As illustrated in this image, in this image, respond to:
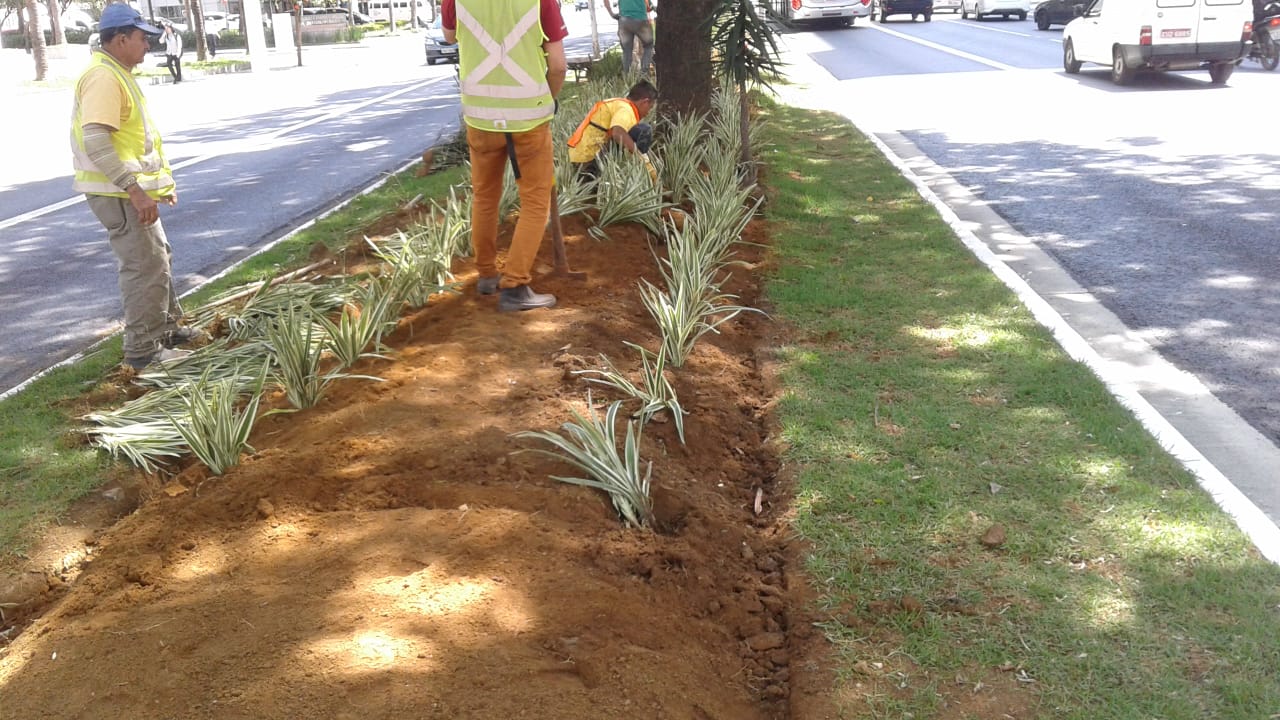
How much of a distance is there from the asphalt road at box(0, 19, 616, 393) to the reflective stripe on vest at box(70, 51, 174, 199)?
148 centimetres

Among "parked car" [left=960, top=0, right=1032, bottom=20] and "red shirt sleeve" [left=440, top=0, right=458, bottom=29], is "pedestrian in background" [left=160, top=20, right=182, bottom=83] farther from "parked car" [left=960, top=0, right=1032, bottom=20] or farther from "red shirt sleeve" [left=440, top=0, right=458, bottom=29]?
"parked car" [left=960, top=0, right=1032, bottom=20]

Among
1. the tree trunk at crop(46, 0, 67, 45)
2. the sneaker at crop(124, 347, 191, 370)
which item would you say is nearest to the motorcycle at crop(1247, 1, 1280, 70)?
the sneaker at crop(124, 347, 191, 370)

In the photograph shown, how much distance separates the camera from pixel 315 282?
6.80m

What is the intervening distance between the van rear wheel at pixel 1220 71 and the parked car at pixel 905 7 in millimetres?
22615

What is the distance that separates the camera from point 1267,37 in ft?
61.8

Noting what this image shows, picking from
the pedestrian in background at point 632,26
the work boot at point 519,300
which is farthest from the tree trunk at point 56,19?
the work boot at point 519,300

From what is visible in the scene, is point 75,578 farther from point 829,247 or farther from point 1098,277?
point 1098,277

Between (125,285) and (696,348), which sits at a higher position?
(125,285)

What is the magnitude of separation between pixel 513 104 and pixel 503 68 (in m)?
0.19

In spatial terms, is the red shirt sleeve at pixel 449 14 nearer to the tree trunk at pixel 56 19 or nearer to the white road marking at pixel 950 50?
the white road marking at pixel 950 50

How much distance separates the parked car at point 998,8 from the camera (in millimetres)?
37750

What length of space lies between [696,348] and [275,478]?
2391mm

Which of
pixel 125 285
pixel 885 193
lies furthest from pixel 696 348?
pixel 885 193

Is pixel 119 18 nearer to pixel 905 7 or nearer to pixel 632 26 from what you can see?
pixel 632 26
